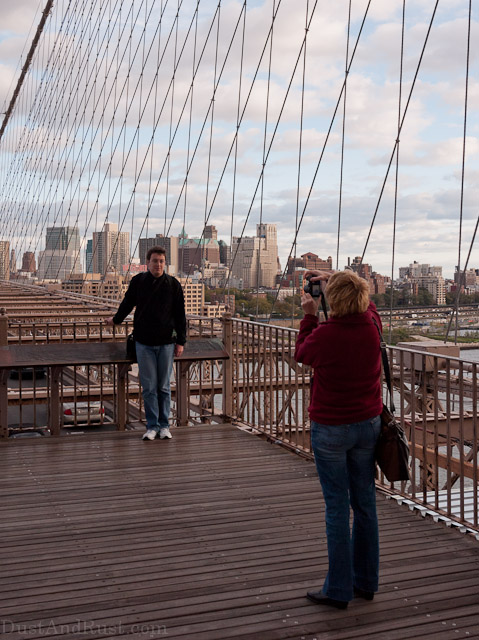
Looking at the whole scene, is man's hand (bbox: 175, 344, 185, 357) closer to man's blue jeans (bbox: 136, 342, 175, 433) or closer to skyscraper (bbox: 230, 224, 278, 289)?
man's blue jeans (bbox: 136, 342, 175, 433)

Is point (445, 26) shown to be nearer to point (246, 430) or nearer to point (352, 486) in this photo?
point (246, 430)

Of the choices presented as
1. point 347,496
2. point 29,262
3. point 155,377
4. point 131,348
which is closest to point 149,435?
point 155,377

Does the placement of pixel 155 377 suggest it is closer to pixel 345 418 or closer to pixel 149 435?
pixel 149 435

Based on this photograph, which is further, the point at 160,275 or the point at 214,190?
the point at 214,190

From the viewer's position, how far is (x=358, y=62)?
14906mm

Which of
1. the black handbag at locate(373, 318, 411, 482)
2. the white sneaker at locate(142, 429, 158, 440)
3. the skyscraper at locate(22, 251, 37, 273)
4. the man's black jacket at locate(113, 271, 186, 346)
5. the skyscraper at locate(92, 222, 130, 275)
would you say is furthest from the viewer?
the skyscraper at locate(22, 251, 37, 273)

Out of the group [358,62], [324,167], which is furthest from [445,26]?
[324,167]

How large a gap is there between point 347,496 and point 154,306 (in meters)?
3.24

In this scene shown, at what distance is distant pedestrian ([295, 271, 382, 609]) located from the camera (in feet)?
8.89

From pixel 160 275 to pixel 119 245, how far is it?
18.0 m

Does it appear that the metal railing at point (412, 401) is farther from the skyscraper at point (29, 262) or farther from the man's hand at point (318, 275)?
the skyscraper at point (29, 262)

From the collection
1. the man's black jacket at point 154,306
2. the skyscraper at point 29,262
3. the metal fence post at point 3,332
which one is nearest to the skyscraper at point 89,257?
the skyscraper at point 29,262

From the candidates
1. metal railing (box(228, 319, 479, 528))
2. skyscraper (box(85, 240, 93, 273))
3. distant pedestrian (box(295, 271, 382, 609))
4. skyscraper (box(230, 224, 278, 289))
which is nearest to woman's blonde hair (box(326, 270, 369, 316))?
distant pedestrian (box(295, 271, 382, 609))

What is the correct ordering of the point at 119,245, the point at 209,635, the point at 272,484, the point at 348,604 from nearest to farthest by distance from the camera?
the point at 209,635
the point at 348,604
the point at 272,484
the point at 119,245
